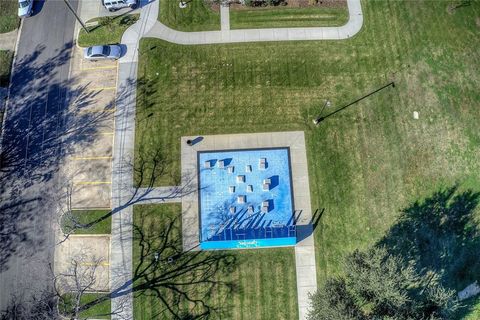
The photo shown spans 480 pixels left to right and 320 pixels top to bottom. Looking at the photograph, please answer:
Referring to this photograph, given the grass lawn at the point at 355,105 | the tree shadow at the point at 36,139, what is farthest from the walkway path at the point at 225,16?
the tree shadow at the point at 36,139

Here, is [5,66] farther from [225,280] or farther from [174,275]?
[225,280]

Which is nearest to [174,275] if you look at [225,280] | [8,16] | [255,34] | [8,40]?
[225,280]

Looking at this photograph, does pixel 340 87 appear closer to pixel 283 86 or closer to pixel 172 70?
pixel 283 86

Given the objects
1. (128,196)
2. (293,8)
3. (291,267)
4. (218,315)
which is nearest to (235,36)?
(293,8)

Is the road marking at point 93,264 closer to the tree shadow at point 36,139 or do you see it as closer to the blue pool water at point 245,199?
the tree shadow at point 36,139

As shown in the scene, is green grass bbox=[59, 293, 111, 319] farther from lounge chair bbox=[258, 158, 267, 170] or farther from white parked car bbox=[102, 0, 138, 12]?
white parked car bbox=[102, 0, 138, 12]

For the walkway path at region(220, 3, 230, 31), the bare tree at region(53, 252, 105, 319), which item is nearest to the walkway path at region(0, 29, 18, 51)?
the walkway path at region(220, 3, 230, 31)
